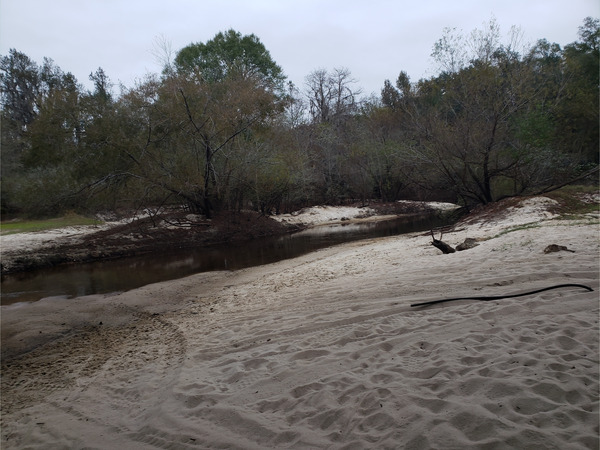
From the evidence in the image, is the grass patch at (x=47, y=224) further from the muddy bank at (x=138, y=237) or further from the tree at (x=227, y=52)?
the tree at (x=227, y=52)

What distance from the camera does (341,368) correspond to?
138 inches

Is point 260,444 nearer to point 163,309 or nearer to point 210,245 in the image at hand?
point 163,309

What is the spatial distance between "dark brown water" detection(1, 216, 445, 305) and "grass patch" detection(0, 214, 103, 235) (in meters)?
5.38

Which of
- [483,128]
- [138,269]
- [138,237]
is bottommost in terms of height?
[138,269]

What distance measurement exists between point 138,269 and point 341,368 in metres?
11.7

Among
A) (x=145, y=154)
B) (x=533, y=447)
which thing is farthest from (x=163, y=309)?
(x=145, y=154)

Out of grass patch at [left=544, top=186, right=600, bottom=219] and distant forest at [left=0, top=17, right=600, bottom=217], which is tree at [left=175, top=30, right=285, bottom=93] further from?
grass patch at [left=544, top=186, right=600, bottom=219]

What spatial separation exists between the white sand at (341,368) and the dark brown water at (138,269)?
11.8ft

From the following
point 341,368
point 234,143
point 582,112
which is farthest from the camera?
point 582,112

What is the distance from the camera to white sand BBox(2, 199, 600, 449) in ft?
8.29

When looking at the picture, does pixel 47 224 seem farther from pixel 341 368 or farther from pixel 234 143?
pixel 341 368

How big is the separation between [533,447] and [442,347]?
1399mm

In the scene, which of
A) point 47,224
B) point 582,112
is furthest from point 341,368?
point 582,112

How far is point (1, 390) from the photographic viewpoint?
14.6 feet
